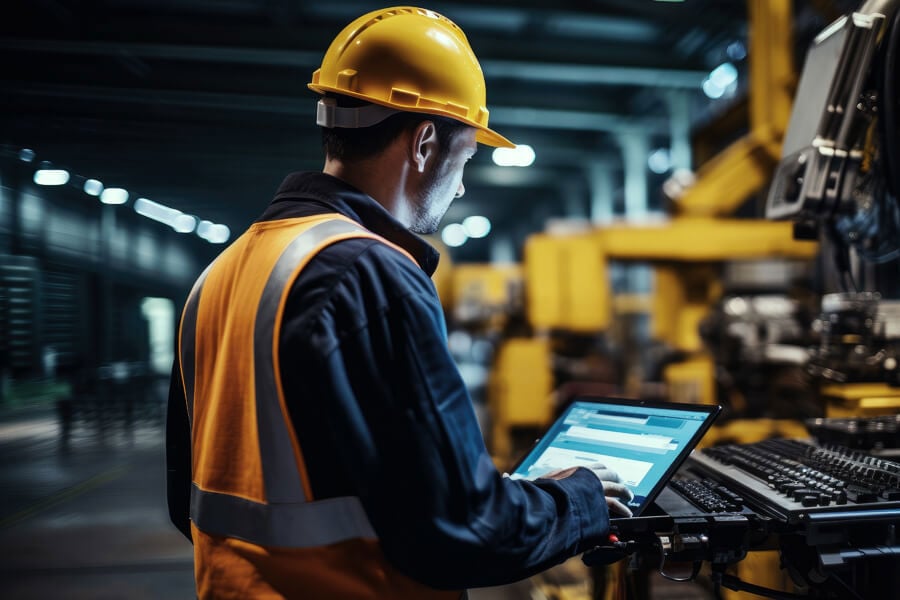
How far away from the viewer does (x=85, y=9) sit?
3932 millimetres

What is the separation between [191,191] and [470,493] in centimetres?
339

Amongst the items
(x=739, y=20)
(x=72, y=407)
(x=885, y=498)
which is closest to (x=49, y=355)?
(x=72, y=407)

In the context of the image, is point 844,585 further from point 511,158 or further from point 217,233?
point 511,158

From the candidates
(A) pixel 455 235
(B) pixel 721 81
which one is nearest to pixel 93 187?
(B) pixel 721 81

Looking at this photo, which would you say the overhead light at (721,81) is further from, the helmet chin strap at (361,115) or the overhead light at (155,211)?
the helmet chin strap at (361,115)

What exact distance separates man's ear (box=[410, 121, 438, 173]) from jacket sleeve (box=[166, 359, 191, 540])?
0.62 m

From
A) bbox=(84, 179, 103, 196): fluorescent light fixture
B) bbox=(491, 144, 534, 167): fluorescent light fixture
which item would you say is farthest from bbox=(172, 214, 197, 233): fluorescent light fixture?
bbox=(491, 144, 534, 167): fluorescent light fixture

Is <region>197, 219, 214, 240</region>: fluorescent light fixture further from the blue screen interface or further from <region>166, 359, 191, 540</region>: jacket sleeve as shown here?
the blue screen interface

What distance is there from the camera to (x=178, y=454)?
1.35m

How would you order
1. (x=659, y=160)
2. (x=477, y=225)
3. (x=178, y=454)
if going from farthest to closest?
(x=477, y=225), (x=659, y=160), (x=178, y=454)

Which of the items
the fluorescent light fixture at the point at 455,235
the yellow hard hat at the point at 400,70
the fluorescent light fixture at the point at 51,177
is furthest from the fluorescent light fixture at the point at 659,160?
the yellow hard hat at the point at 400,70

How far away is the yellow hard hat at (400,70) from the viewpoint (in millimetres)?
1172

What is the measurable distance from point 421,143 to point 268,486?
0.63m

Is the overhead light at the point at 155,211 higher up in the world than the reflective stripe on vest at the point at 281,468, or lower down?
higher up
